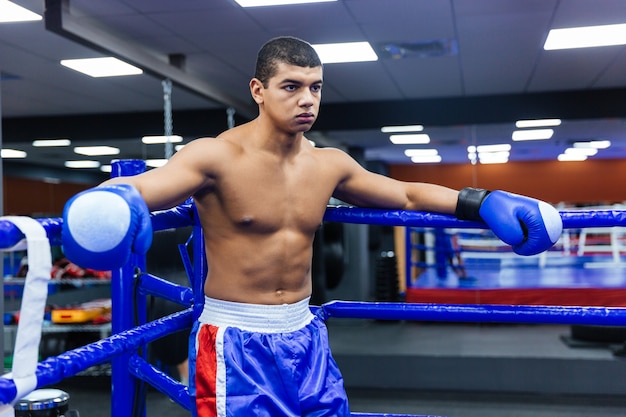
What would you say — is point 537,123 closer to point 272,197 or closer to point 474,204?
point 474,204

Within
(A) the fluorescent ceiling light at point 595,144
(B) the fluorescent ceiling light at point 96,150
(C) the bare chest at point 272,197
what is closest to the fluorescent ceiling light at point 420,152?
(A) the fluorescent ceiling light at point 595,144

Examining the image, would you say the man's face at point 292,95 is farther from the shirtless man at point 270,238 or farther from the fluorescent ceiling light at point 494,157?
the fluorescent ceiling light at point 494,157

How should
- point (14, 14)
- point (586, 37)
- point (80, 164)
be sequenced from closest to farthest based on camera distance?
point (14, 14) → point (586, 37) → point (80, 164)

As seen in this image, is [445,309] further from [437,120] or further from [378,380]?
[437,120]

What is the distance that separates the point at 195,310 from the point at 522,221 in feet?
2.20

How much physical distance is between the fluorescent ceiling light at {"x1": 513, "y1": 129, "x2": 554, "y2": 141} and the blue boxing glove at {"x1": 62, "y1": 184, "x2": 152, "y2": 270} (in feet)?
19.3

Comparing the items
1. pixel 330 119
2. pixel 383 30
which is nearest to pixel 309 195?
pixel 383 30

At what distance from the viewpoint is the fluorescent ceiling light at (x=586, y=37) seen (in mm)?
4418

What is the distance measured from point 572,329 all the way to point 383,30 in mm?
3257

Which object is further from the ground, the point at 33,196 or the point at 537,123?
the point at 537,123

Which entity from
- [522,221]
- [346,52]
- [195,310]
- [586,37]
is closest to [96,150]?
[346,52]

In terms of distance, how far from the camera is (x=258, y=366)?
49.2 inches

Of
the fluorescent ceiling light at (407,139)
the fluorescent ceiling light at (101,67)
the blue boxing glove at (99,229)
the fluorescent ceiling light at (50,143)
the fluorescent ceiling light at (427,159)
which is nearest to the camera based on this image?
the blue boxing glove at (99,229)

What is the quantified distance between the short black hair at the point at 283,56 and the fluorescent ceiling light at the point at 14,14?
2.99 metres
